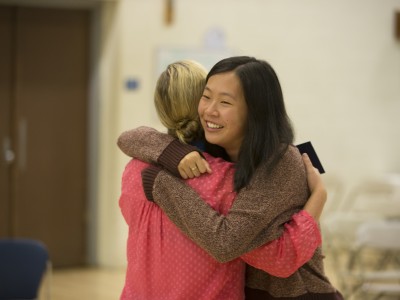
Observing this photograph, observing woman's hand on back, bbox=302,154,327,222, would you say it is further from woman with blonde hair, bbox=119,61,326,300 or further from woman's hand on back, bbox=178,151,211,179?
woman's hand on back, bbox=178,151,211,179

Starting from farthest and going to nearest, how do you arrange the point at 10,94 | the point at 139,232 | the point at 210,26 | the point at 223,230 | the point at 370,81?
the point at 370,81 → the point at 210,26 → the point at 10,94 → the point at 139,232 → the point at 223,230

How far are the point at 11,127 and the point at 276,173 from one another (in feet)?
17.6

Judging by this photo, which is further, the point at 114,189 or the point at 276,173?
the point at 114,189

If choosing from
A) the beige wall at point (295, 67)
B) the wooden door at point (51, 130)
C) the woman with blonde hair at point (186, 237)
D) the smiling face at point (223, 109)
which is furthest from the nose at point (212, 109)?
the wooden door at point (51, 130)

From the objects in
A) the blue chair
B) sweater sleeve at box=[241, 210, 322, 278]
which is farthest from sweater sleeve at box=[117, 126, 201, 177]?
the blue chair

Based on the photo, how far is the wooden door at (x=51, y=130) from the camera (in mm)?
6816

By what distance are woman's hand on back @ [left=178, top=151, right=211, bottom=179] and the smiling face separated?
68mm

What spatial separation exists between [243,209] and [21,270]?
91.1 inches

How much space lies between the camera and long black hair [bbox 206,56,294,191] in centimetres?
184

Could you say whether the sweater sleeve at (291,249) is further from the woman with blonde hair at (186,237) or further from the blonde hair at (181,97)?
the blonde hair at (181,97)

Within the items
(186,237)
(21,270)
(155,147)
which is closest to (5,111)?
(21,270)

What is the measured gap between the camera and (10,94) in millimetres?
6773

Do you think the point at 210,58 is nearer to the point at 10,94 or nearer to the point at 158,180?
the point at 10,94

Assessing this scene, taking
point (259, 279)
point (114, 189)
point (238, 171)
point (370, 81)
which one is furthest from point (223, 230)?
point (370, 81)
